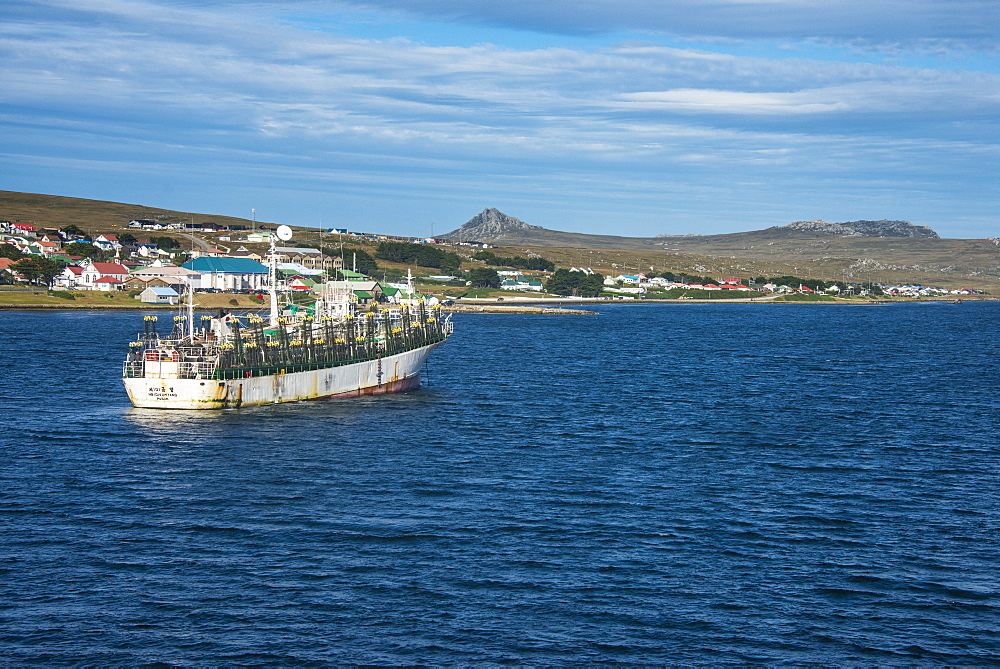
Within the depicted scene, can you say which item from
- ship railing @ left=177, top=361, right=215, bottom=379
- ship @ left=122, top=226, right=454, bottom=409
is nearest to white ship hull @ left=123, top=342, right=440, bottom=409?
ship @ left=122, top=226, right=454, bottom=409

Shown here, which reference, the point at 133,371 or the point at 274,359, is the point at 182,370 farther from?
the point at 274,359

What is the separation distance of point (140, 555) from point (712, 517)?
22403mm

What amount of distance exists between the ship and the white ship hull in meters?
0.07

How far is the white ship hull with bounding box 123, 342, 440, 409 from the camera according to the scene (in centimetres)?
6406

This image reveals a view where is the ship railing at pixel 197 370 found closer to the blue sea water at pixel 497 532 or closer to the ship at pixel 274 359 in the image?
the ship at pixel 274 359

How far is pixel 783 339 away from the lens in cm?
16000

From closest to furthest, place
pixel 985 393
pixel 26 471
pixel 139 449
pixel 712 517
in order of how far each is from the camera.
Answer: pixel 712 517 < pixel 26 471 < pixel 139 449 < pixel 985 393

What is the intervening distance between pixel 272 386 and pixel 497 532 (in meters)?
34.9

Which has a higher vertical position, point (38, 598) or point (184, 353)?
point (184, 353)

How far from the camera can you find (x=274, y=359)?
6950 centimetres

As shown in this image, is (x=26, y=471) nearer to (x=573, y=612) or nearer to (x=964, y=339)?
(x=573, y=612)

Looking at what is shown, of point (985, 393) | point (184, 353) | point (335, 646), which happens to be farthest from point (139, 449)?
point (985, 393)

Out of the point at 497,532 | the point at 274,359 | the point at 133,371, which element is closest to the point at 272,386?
the point at 274,359

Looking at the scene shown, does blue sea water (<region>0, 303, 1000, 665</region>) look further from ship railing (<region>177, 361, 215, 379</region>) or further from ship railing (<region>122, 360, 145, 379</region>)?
ship railing (<region>177, 361, 215, 379</region>)
